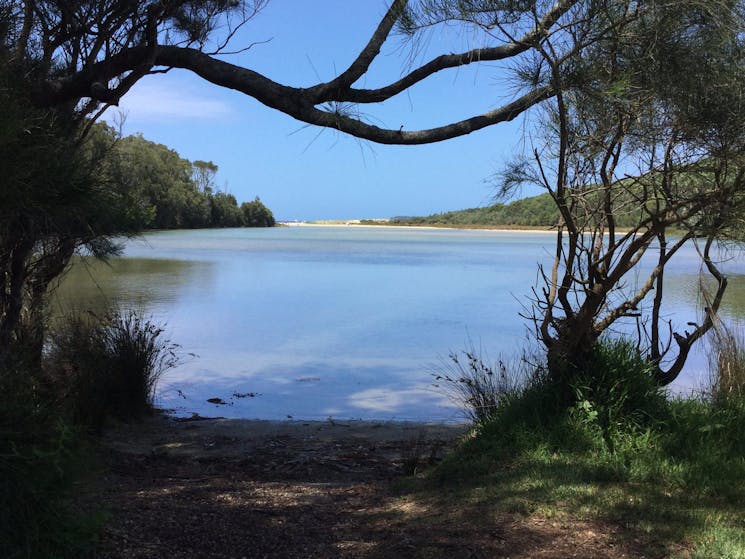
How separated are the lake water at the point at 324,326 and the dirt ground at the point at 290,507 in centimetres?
130

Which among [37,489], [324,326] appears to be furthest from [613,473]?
[324,326]

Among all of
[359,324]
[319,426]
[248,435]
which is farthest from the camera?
[359,324]

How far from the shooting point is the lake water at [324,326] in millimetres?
7059

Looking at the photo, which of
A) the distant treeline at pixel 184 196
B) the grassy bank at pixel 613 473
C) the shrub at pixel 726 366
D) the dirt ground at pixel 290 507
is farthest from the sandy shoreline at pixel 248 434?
the distant treeline at pixel 184 196

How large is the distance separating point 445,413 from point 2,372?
465cm

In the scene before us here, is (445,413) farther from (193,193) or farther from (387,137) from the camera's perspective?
(193,193)

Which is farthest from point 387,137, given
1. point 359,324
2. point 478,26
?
point 359,324

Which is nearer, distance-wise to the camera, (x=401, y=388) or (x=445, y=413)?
(x=445, y=413)

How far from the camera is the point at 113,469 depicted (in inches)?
154

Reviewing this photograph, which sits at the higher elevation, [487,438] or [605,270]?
[605,270]

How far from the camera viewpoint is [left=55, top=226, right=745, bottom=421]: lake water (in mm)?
7059

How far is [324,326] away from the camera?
1112 centimetres

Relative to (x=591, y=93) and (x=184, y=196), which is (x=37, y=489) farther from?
(x=184, y=196)

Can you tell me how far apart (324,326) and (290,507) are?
7.76 metres
